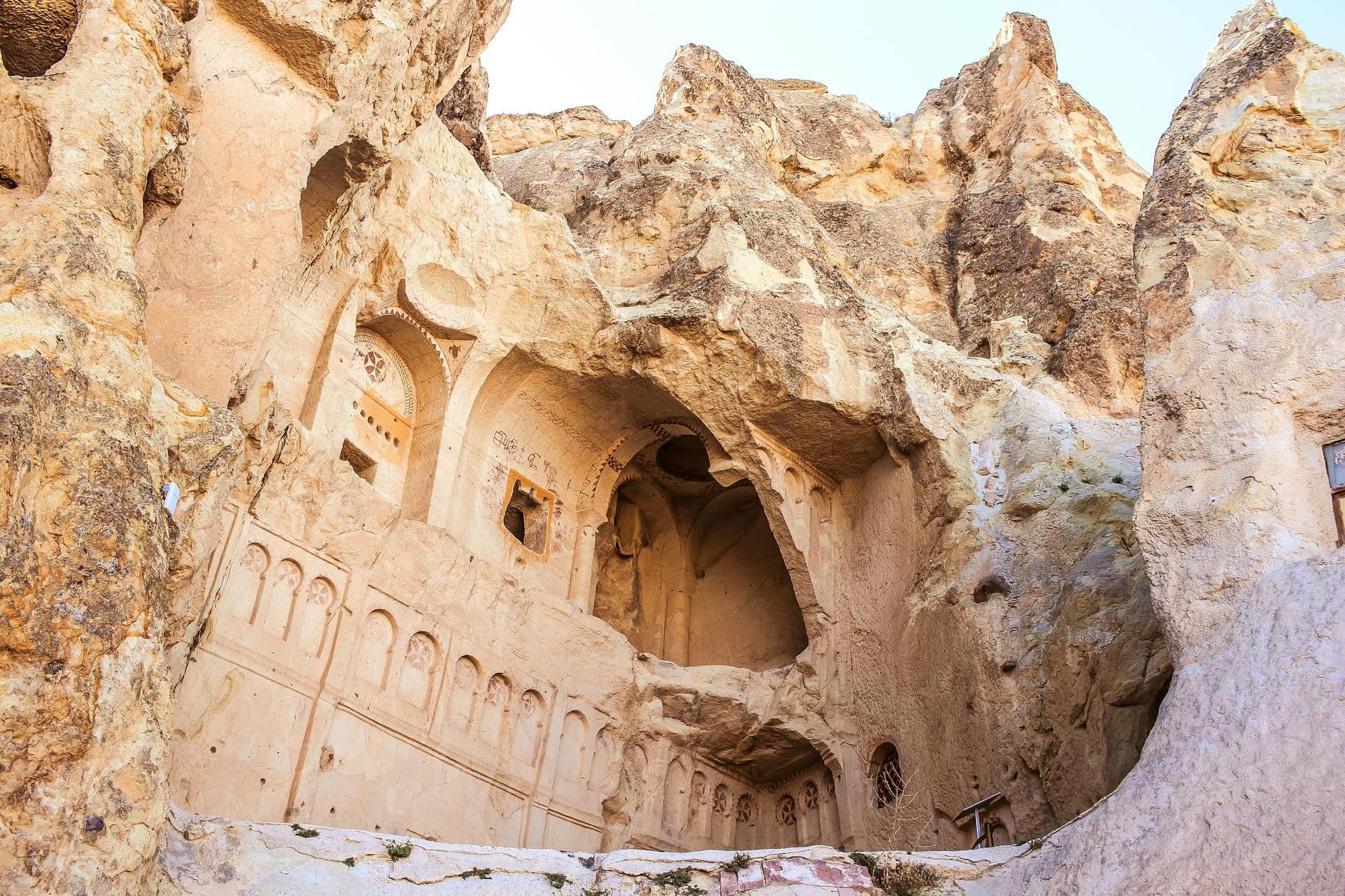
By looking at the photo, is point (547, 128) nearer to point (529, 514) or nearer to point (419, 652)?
point (529, 514)

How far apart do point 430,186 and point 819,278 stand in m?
4.48

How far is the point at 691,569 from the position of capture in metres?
17.5

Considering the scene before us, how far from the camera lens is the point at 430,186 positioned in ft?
46.3

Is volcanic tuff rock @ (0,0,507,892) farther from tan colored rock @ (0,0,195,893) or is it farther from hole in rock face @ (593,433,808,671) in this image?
hole in rock face @ (593,433,808,671)

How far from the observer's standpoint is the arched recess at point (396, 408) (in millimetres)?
13750

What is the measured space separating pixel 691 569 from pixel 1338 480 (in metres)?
9.40

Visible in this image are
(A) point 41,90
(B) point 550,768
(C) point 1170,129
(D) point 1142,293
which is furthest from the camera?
(B) point 550,768

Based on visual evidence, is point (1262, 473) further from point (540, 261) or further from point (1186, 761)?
point (540, 261)

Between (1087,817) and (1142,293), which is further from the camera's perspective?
(1142,293)

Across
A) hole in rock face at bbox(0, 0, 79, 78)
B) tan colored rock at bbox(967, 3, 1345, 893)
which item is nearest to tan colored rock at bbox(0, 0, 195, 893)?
hole in rock face at bbox(0, 0, 79, 78)

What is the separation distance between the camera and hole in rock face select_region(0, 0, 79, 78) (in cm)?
998

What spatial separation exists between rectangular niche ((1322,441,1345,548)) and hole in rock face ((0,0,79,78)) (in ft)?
30.3

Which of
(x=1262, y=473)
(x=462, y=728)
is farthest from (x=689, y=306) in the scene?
(x=1262, y=473)

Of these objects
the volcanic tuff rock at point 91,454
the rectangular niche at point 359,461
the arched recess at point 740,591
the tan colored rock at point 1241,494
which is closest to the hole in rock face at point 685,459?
the arched recess at point 740,591
